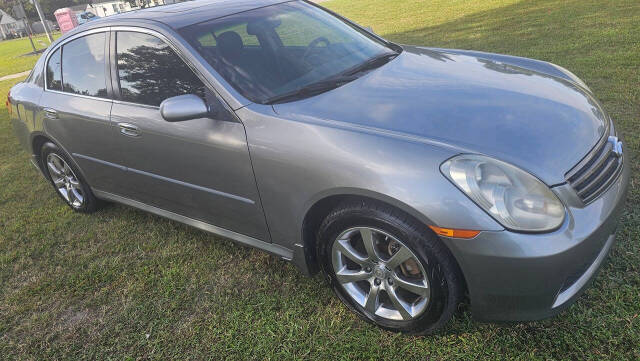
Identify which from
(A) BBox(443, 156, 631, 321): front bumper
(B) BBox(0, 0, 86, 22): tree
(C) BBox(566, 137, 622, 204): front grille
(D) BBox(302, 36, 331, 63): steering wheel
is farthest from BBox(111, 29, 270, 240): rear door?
(B) BBox(0, 0, 86, 22): tree

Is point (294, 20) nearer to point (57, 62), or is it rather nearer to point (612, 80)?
point (57, 62)

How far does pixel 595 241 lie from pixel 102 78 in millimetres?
3200

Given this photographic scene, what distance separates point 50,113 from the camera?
3684mm

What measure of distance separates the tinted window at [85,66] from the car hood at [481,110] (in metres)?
1.64

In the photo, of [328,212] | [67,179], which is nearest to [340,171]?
[328,212]

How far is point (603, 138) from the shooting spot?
2.19 meters

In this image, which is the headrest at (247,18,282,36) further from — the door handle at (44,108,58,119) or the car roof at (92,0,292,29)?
the door handle at (44,108,58,119)

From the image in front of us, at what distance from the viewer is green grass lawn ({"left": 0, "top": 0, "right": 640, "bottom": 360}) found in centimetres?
220

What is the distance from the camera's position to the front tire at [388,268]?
1.99 m

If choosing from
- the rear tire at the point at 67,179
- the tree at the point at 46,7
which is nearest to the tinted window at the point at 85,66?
the rear tire at the point at 67,179

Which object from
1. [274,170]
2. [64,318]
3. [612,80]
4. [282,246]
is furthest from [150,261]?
[612,80]

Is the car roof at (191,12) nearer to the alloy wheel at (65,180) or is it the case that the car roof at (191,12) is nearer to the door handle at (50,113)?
the door handle at (50,113)

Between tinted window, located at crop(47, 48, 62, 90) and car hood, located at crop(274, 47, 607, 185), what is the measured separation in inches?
93.5

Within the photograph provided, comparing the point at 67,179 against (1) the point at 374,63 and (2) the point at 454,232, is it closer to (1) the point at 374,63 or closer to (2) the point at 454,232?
(1) the point at 374,63
